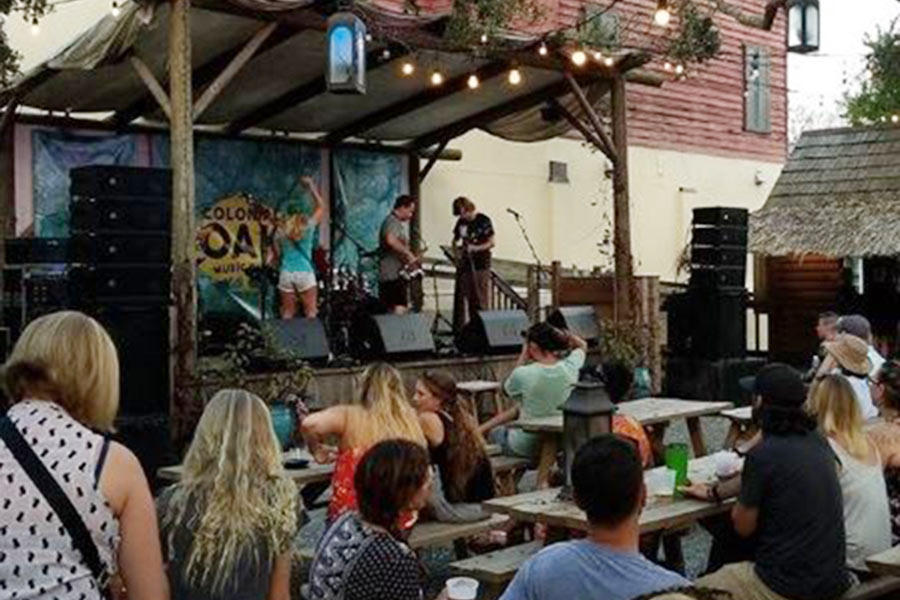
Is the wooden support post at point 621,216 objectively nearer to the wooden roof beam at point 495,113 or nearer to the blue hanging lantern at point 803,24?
the wooden roof beam at point 495,113

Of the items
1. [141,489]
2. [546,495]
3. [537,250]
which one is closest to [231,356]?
[546,495]

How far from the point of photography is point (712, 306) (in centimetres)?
1266

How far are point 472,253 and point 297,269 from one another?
209 centimetres

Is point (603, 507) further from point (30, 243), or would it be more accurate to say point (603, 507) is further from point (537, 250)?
point (537, 250)

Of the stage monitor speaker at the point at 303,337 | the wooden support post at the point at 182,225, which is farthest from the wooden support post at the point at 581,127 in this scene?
the wooden support post at the point at 182,225

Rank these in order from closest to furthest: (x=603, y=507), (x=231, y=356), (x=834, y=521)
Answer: (x=603, y=507) < (x=834, y=521) < (x=231, y=356)

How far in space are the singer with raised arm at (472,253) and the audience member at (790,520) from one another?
29.8ft

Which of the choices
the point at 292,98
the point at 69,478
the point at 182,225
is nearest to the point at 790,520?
the point at 69,478

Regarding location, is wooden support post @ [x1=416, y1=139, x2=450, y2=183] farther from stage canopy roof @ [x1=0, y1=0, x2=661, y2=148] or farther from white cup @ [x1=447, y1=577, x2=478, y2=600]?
white cup @ [x1=447, y1=577, x2=478, y2=600]

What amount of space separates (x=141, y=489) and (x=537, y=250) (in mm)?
15194

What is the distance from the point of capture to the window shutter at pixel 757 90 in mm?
21938

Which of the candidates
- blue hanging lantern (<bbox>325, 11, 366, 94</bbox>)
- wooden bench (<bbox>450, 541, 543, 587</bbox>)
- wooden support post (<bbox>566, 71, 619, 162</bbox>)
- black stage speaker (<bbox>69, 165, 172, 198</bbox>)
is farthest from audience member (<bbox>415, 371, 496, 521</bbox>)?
wooden support post (<bbox>566, 71, 619, 162</bbox>)

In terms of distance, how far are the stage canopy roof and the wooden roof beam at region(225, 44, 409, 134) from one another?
15mm

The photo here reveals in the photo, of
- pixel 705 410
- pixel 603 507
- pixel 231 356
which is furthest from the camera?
pixel 231 356
